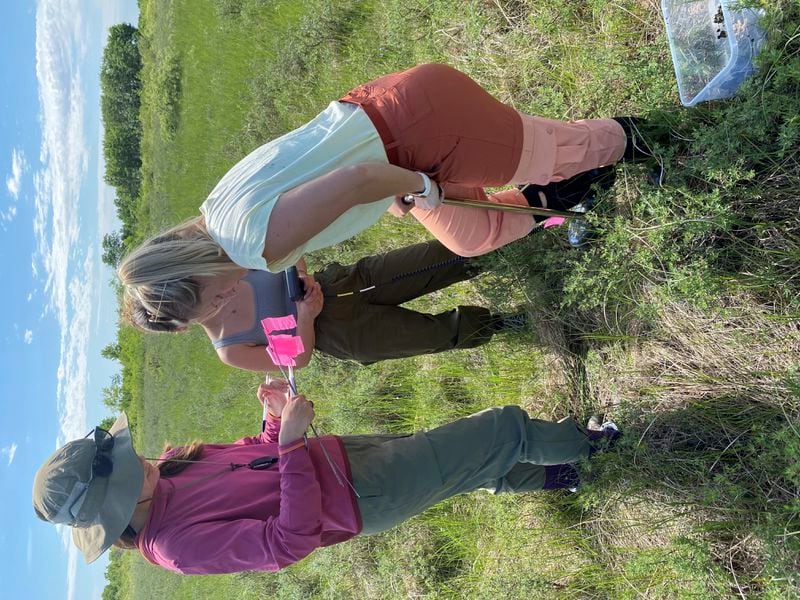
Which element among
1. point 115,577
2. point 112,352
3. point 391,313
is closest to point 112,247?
point 112,352

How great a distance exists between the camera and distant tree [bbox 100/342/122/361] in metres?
13.2

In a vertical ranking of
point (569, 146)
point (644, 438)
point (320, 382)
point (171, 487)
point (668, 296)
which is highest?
point (569, 146)

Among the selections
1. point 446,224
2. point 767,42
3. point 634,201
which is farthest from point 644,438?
point 767,42

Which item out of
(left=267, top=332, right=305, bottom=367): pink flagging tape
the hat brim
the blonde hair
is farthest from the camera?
(left=267, top=332, right=305, bottom=367): pink flagging tape

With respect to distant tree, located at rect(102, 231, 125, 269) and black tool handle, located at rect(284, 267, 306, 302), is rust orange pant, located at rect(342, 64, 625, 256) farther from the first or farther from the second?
distant tree, located at rect(102, 231, 125, 269)

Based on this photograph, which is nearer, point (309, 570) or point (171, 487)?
point (171, 487)

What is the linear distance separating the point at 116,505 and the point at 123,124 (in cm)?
1329

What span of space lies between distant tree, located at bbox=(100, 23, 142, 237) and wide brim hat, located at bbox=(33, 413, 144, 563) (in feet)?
37.9

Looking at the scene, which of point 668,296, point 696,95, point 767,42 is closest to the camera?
point 767,42

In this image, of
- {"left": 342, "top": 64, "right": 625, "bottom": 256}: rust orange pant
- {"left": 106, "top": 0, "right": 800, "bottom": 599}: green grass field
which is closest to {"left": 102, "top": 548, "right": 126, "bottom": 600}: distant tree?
{"left": 106, "top": 0, "right": 800, "bottom": 599}: green grass field

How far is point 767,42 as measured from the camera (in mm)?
1840

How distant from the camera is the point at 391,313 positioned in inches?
118

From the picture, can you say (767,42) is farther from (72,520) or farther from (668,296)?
(72,520)

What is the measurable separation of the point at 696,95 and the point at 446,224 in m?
1.08
